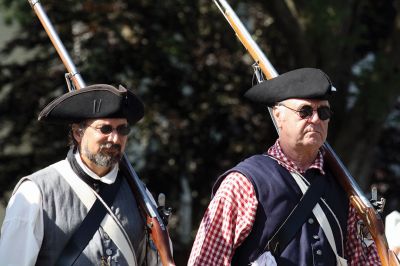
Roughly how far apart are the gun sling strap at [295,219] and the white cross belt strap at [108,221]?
779mm

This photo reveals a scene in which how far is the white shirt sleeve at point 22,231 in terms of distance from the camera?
5695 millimetres

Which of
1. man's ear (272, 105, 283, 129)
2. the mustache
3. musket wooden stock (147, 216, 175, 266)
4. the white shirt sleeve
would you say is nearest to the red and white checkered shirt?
musket wooden stock (147, 216, 175, 266)

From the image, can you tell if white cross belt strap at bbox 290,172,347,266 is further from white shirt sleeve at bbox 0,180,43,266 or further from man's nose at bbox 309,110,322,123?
white shirt sleeve at bbox 0,180,43,266

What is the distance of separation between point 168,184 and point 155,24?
2073 mm

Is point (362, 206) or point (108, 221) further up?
point (108, 221)

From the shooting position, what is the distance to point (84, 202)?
601cm

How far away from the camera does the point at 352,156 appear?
12.8 metres

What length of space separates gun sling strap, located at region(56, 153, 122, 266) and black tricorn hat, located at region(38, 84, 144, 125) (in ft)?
0.81

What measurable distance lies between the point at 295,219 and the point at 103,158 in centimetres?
111

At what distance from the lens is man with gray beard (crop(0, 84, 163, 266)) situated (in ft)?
19.0

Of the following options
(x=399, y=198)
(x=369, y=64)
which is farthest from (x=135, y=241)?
(x=399, y=198)

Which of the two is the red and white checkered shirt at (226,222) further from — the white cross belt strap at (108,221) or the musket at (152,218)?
the white cross belt strap at (108,221)

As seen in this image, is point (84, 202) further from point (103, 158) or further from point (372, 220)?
point (372, 220)

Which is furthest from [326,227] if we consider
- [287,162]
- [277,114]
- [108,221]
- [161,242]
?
[108,221]
